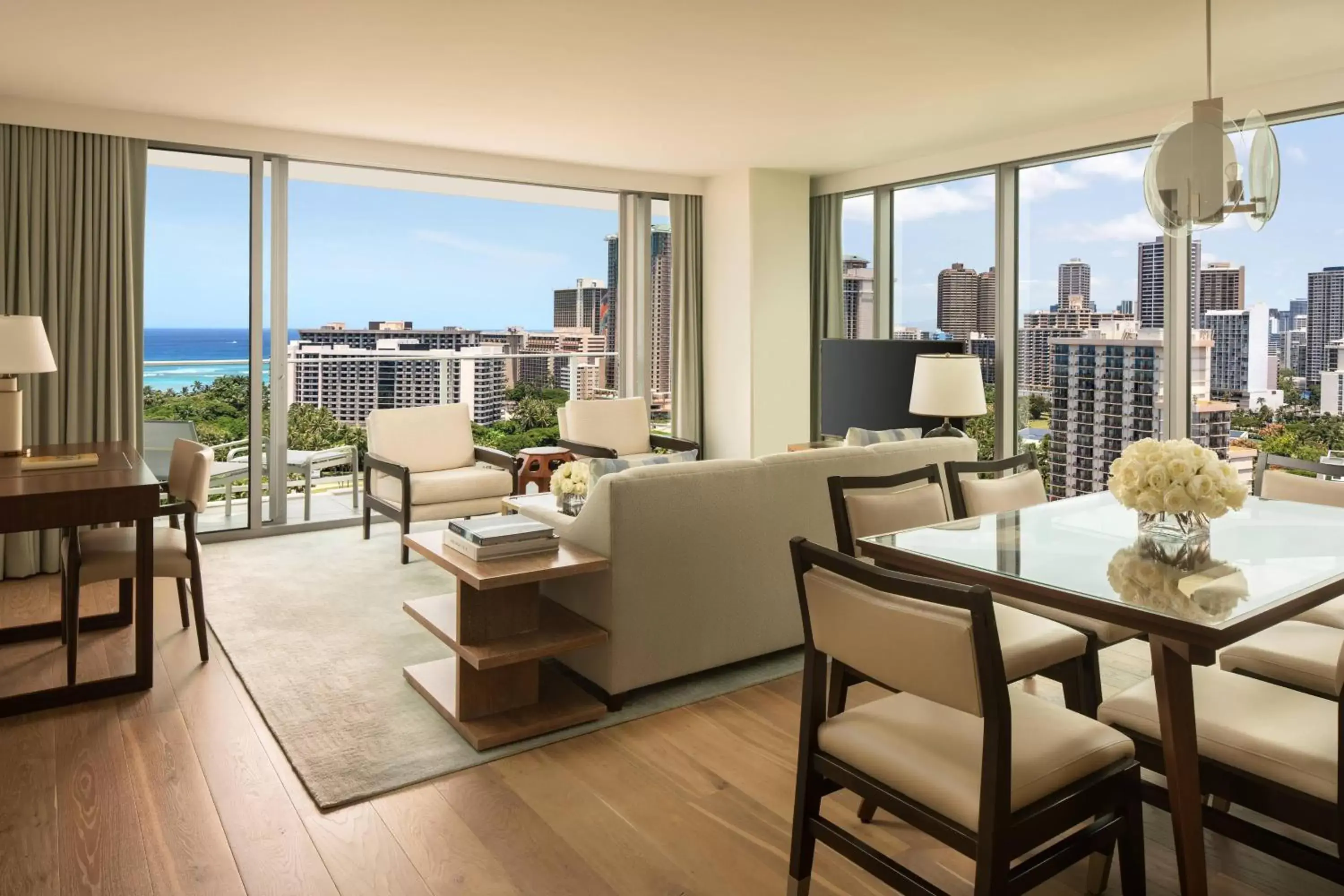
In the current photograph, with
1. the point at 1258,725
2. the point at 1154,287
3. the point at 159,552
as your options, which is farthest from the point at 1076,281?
the point at 159,552

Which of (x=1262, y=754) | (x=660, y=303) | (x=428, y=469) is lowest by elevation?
(x=1262, y=754)

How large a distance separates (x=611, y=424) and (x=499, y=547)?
356 cm

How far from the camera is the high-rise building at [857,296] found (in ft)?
23.5

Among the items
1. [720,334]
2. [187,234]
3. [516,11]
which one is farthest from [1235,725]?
[187,234]

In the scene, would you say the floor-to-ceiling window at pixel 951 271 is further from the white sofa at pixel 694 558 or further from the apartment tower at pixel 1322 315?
the white sofa at pixel 694 558

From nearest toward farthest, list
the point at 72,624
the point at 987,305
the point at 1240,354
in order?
1. the point at 72,624
2. the point at 1240,354
3. the point at 987,305

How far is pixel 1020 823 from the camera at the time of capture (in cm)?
165

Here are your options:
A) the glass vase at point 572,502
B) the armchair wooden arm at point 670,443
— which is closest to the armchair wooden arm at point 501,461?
the armchair wooden arm at point 670,443

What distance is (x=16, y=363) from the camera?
398 centimetres

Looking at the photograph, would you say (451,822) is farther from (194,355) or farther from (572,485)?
(194,355)

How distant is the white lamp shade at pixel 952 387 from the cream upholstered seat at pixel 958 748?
3.22 meters

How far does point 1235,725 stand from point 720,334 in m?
5.74

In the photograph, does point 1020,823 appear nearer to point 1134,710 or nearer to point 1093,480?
point 1134,710

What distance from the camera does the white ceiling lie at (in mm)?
3635
